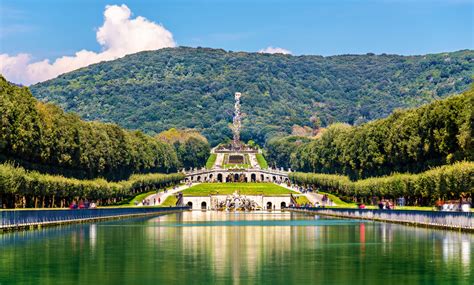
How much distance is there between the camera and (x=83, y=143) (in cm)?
11338

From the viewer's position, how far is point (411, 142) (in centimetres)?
9875

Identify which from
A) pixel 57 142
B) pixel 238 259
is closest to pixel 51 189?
pixel 57 142

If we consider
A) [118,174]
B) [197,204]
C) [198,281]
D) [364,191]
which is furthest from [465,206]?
[197,204]

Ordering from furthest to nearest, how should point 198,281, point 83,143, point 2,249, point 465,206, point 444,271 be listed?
point 83,143 < point 465,206 < point 2,249 < point 444,271 < point 198,281

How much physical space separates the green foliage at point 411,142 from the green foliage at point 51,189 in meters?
31.2

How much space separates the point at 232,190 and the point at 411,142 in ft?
220

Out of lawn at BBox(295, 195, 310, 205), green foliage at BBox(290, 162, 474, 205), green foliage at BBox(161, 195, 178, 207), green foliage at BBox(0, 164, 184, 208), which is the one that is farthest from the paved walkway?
green foliage at BBox(290, 162, 474, 205)

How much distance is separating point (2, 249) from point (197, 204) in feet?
369

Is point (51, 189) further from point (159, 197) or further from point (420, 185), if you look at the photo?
point (159, 197)

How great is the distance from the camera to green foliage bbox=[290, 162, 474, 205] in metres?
77.8

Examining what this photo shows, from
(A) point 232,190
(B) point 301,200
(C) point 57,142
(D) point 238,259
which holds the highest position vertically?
(C) point 57,142

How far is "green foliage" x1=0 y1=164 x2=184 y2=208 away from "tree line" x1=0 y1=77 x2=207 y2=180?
6.35 feet

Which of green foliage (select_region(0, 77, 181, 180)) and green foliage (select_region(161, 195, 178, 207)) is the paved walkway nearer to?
green foliage (select_region(161, 195, 178, 207))

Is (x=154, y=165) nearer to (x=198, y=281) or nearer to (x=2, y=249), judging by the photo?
(x=2, y=249)
